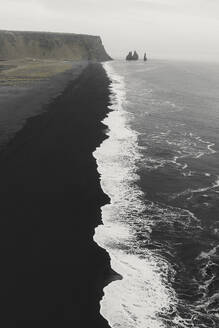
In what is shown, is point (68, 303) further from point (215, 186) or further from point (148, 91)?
point (148, 91)

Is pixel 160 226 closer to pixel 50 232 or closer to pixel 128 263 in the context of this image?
pixel 128 263

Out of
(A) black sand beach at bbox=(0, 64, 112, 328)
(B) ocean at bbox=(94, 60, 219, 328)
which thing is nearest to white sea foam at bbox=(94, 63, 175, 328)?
(B) ocean at bbox=(94, 60, 219, 328)

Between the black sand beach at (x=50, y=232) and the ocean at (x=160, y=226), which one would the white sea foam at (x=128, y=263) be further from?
the black sand beach at (x=50, y=232)

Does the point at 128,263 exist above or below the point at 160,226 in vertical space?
below

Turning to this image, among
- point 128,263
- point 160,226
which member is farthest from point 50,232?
point 160,226

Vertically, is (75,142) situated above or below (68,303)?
above

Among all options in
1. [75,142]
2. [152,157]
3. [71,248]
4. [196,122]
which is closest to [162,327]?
[71,248]
